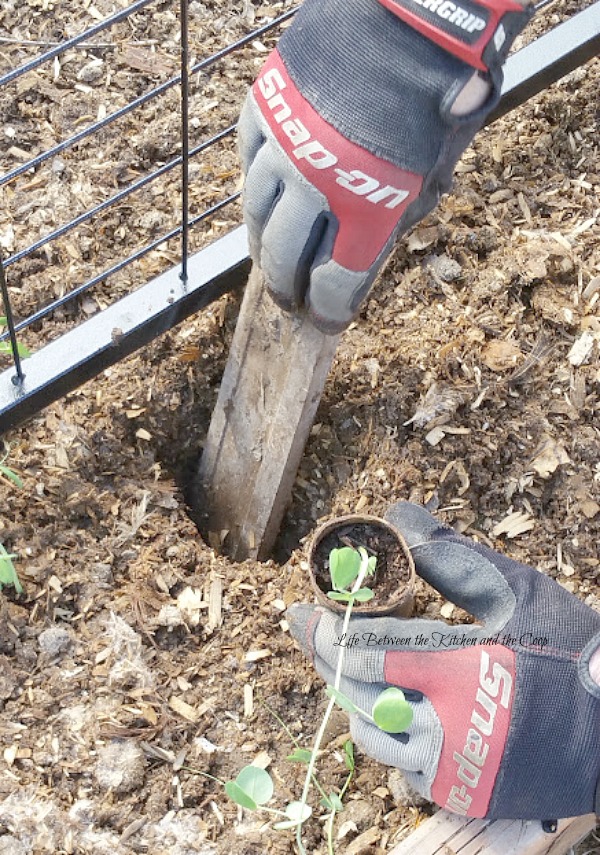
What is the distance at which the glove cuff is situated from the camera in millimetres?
1305

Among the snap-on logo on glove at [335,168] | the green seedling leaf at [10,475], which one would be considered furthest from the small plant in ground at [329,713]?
the green seedling leaf at [10,475]

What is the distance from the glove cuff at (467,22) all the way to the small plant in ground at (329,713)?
2.41ft

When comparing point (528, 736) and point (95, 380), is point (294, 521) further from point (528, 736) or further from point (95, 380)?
point (528, 736)

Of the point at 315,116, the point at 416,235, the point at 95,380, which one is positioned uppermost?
the point at 315,116

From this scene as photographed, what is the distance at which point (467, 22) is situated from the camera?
131cm

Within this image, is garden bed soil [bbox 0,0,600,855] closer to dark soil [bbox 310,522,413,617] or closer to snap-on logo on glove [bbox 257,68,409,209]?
dark soil [bbox 310,522,413,617]

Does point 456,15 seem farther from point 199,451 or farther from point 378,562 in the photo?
point 199,451

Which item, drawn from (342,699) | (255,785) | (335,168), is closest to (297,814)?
(255,785)

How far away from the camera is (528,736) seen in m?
1.46

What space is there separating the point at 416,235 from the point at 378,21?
0.78 metres

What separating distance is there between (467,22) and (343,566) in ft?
2.59

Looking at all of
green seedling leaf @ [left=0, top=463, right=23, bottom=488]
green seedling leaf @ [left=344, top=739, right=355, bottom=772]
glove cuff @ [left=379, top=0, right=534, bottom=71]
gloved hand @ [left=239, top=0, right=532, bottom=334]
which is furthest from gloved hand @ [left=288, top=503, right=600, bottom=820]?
glove cuff @ [left=379, top=0, right=534, bottom=71]

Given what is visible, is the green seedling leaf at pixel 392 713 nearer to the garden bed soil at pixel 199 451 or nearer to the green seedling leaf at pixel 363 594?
the green seedling leaf at pixel 363 594

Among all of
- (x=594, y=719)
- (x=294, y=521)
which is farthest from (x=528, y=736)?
(x=294, y=521)
